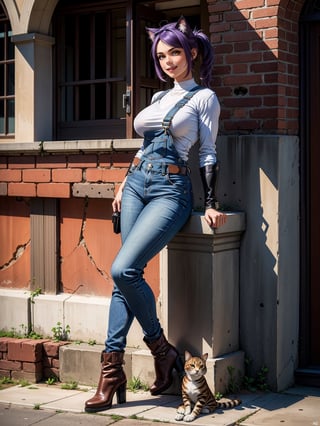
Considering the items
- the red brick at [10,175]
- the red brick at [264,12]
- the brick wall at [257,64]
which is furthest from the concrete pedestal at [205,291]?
the red brick at [10,175]

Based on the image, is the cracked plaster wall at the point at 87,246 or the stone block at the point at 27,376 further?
A: the cracked plaster wall at the point at 87,246

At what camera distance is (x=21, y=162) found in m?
7.71

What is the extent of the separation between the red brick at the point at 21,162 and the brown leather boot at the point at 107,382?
7.72 ft

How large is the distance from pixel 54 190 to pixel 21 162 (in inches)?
19.5

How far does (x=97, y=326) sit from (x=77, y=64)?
2.51 m

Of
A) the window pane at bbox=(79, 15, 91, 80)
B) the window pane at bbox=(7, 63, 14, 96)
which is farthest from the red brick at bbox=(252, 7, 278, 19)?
the window pane at bbox=(7, 63, 14, 96)

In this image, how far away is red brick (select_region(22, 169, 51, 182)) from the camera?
24.6 ft

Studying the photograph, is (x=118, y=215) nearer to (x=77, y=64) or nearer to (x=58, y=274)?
(x=58, y=274)

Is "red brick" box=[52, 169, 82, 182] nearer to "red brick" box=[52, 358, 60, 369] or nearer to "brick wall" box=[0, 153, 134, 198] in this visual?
"brick wall" box=[0, 153, 134, 198]

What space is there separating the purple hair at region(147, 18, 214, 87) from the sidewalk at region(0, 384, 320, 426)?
88.2 inches

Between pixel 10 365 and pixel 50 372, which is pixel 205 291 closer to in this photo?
pixel 50 372

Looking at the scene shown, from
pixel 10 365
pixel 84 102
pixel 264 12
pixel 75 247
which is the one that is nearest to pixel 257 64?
pixel 264 12

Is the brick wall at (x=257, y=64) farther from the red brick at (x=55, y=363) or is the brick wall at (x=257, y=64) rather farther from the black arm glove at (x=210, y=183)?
the red brick at (x=55, y=363)

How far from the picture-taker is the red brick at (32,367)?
7.05 meters
